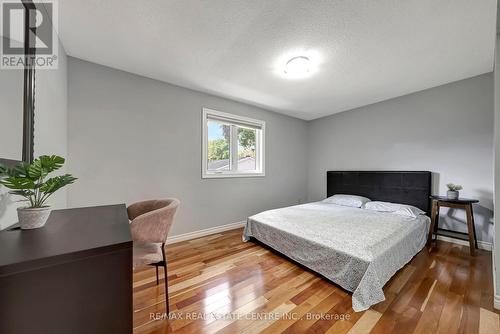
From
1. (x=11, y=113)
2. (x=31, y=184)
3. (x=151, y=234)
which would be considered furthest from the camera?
(x=151, y=234)

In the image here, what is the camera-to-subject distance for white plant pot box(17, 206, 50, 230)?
0.87 m

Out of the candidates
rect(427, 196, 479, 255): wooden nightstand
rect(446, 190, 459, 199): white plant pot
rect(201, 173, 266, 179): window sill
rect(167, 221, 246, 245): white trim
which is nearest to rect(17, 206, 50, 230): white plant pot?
rect(167, 221, 246, 245): white trim

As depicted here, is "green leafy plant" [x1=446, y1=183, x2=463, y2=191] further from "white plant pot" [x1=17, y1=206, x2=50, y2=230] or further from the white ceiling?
"white plant pot" [x1=17, y1=206, x2=50, y2=230]

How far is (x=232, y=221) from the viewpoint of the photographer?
3.40 m

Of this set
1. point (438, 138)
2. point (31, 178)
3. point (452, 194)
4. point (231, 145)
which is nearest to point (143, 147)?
point (231, 145)

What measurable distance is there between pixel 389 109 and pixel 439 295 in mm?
2802

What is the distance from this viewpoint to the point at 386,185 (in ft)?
10.8

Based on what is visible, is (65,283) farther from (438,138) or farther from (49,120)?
(438,138)

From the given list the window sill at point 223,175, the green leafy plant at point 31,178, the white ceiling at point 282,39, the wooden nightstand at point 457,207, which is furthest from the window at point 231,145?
the wooden nightstand at point 457,207

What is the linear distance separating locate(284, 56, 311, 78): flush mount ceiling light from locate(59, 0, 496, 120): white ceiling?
0.25 ft

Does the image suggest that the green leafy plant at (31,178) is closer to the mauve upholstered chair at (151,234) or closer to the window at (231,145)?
the mauve upholstered chair at (151,234)

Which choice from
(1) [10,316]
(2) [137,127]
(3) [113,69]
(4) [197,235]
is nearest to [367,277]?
(1) [10,316]

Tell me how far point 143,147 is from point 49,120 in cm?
102

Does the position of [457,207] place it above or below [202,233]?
above
